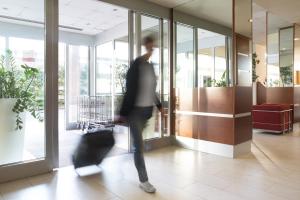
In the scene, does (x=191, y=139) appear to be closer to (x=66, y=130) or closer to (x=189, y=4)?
(x=189, y=4)

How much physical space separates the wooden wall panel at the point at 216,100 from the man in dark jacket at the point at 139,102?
2.03 metres

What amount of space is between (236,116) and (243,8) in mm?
2048

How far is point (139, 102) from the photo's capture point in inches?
115

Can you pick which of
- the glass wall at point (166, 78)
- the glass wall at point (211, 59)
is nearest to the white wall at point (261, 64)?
the glass wall at point (211, 59)

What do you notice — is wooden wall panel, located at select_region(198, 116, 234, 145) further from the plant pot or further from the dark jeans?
the plant pot

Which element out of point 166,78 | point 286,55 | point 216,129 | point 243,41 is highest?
point 286,55

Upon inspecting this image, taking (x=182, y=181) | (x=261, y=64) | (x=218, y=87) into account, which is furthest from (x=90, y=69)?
(x=182, y=181)

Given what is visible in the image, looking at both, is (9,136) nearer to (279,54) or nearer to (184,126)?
(184,126)

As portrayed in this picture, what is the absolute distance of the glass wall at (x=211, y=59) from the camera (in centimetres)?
512

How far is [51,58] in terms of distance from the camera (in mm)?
3734

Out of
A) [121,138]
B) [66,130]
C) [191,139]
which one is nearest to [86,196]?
[191,139]

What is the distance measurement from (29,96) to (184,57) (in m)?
3.56

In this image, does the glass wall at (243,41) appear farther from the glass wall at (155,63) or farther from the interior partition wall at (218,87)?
the glass wall at (155,63)

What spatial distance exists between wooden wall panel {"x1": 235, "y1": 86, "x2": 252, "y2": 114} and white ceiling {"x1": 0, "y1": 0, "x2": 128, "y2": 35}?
301 centimetres
